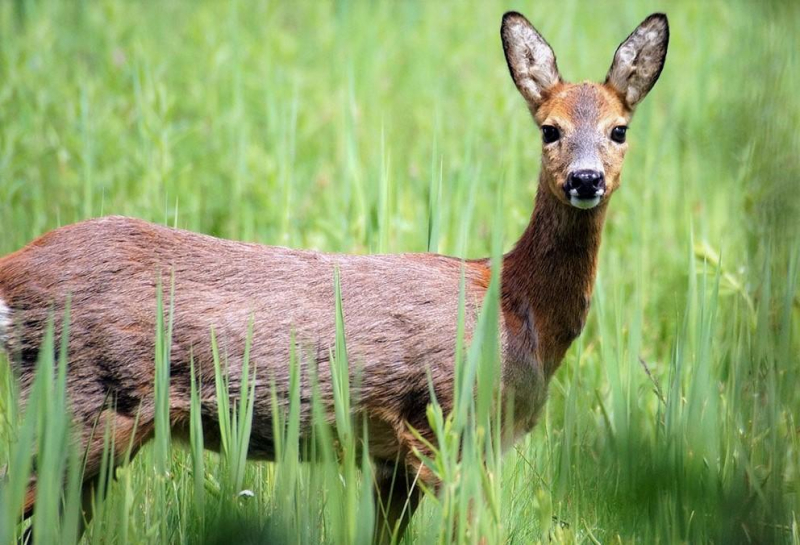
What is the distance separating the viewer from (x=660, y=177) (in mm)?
6906

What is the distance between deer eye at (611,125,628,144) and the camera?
409 cm

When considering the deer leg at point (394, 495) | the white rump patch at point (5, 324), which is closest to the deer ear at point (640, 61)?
the deer leg at point (394, 495)

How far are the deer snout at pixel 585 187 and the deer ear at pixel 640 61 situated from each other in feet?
2.09

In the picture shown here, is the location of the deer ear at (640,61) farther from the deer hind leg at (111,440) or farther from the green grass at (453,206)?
the deer hind leg at (111,440)

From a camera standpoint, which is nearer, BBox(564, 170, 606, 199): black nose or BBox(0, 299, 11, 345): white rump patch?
BBox(0, 299, 11, 345): white rump patch

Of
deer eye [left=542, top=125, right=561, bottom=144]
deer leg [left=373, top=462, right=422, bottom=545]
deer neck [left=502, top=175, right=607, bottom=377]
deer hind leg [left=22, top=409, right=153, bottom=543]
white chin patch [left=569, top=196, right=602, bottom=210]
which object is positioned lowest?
deer leg [left=373, top=462, right=422, bottom=545]

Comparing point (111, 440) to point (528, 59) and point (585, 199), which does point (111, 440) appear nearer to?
point (585, 199)

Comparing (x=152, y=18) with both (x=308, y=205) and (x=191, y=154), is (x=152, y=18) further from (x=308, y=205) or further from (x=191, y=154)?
(x=308, y=205)

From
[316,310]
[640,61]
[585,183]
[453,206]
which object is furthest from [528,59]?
[453,206]

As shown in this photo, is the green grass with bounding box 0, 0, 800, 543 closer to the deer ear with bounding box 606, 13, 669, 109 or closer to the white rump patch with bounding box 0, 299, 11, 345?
the white rump patch with bounding box 0, 299, 11, 345

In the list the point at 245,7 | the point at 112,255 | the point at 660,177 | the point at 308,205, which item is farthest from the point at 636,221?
the point at 245,7

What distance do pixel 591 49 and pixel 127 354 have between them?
612 cm

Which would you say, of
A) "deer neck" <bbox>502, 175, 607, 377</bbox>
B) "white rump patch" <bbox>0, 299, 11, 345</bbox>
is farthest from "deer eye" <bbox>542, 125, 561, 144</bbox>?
"white rump patch" <bbox>0, 299, 11, 345</bbox>

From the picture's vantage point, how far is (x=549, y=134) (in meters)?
4.13
